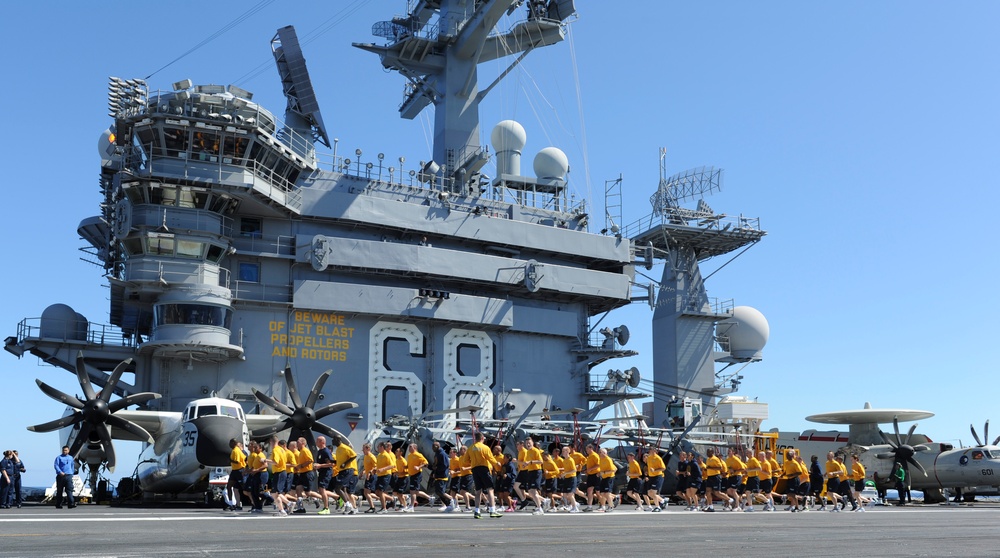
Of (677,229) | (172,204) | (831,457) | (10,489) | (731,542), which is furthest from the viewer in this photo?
(677,229)

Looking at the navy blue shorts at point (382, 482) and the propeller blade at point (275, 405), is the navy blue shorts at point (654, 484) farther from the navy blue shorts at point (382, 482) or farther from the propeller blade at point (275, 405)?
the propeller blade at point (275, 405)

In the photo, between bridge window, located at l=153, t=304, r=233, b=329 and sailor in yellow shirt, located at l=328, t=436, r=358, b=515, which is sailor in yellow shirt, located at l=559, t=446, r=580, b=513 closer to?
sailor in yellow shirt, located at l=328, t=436, r=358, b=515

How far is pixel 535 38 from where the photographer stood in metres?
44.8

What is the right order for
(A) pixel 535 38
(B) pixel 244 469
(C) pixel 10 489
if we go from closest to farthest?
1. (B) pixel 244 469
2. (C) pixel 10 489
3. (A) pixel 535 38

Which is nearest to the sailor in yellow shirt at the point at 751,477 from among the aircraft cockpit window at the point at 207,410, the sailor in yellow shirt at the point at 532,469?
the sailor in yellow shirt at the point at 532,469

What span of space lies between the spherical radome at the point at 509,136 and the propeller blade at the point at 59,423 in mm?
25090

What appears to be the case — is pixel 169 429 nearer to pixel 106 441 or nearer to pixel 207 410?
pixel 106 441

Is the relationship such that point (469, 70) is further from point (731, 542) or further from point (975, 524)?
point (731, 542)

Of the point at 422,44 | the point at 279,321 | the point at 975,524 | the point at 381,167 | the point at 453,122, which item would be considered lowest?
the point at 975,524

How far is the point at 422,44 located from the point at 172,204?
16342 mm

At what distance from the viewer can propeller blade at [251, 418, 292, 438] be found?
2980 centimetres

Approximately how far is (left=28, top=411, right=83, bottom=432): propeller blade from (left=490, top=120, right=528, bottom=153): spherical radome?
82.3 ft

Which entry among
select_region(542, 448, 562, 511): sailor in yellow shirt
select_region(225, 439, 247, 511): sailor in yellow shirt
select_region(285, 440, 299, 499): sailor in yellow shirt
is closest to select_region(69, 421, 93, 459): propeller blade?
select_region(225, 439, 247, 511): sailor in yellow shirt

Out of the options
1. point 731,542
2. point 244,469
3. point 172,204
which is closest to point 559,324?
point 172,204
